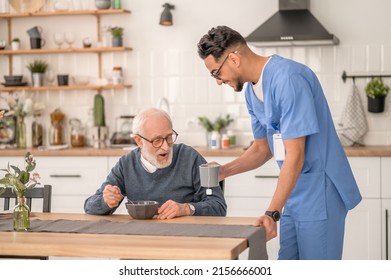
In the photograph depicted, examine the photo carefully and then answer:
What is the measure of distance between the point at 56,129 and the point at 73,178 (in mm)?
677

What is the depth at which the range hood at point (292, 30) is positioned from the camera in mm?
5238

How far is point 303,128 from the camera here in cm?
290

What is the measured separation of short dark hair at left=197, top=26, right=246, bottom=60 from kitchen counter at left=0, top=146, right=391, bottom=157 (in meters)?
2.26

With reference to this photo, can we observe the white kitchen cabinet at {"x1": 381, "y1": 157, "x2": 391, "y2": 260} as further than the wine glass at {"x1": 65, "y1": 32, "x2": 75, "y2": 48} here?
No

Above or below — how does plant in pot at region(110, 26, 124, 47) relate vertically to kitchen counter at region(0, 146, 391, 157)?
above

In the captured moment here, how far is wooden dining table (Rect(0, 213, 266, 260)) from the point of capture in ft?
7.98

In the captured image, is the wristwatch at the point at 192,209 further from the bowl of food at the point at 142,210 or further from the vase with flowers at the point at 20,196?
the vase with flowers at the point at 20,196

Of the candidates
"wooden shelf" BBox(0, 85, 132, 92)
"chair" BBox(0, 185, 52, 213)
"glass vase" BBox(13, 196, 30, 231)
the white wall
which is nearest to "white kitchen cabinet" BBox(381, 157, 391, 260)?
the white wall

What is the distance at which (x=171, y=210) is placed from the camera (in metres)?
3.09

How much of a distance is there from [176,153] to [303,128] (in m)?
0.74

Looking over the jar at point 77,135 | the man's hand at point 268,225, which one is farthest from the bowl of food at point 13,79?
the man's hand at point 268,225

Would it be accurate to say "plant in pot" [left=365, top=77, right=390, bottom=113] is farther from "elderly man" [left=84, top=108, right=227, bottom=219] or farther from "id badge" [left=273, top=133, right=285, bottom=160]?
"id badge" [left=273, top=133, right=285, bottom=160]
